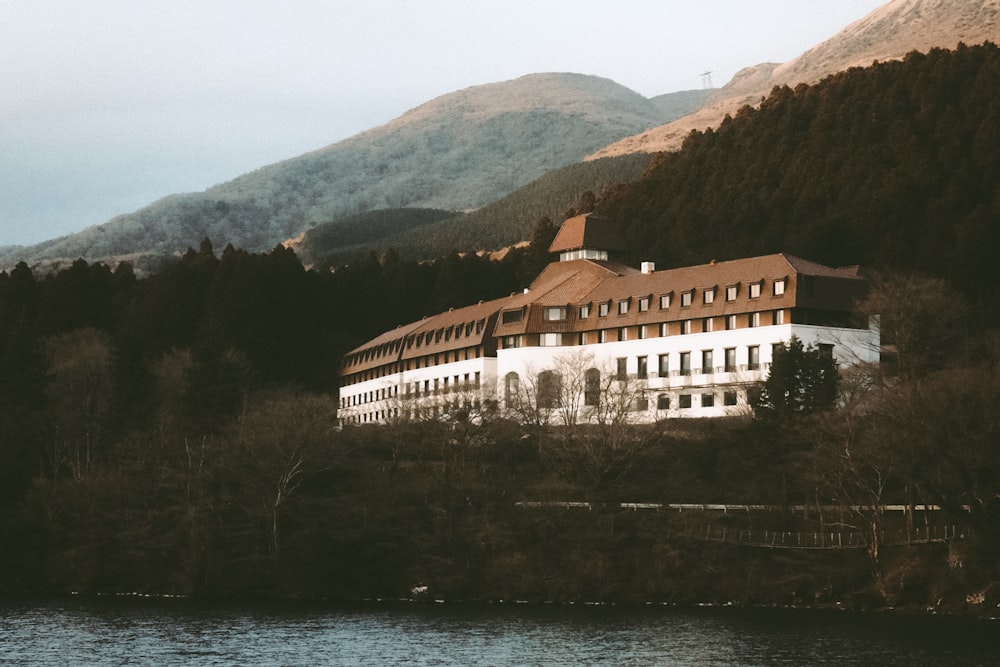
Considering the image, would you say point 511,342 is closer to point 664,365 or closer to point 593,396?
point 593,396

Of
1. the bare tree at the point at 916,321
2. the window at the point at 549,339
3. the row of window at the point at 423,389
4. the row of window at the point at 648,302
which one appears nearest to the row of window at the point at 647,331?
the window at the point at 549,339

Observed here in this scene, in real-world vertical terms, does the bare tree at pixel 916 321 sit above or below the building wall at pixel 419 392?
above

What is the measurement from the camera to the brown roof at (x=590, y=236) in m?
121

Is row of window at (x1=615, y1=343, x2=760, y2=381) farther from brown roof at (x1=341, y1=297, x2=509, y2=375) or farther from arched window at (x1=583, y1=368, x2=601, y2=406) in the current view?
brown roof at (x1=341, y1=297, x2=509, y2=375)

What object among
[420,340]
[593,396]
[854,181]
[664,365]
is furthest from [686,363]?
[854,181]

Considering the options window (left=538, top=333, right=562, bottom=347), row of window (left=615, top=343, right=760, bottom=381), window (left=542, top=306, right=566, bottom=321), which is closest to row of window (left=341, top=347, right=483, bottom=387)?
window (left=538, top=333, right=562, bottom=347)

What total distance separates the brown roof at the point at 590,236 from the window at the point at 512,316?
53.1 feet

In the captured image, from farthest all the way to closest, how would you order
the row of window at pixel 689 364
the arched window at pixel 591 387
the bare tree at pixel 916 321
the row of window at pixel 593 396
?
1. the arched window at pixel 591 387
2. the row of window at pixel 593 396
3. the row of window at pixel 689 364
4. the bare tree at pixel 916 321

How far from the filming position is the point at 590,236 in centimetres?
12100

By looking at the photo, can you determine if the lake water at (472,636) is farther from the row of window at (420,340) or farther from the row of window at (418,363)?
the row of window at (420,340)

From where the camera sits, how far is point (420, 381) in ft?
384

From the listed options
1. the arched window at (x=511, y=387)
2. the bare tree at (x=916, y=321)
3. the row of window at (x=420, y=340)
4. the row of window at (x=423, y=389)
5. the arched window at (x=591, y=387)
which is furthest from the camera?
the row of window at (x=420, y=340)

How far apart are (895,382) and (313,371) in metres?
62.5

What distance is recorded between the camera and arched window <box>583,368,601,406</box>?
97250mm
